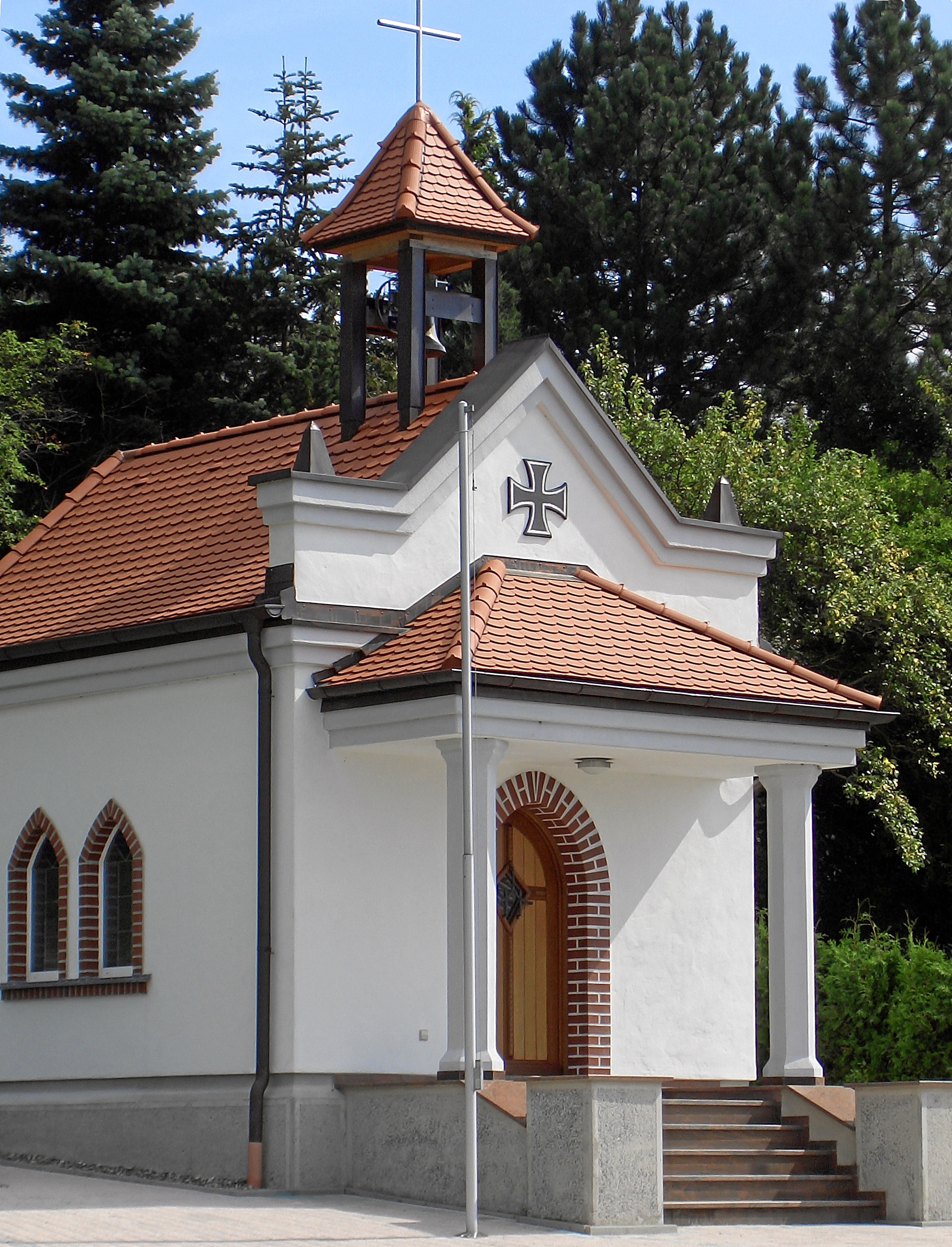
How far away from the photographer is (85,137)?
38500mm

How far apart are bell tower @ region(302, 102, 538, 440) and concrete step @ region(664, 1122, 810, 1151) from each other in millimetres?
6687

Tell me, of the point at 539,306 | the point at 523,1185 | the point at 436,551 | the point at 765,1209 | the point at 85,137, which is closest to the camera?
the point at 523,1185

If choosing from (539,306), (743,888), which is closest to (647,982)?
(743,888)

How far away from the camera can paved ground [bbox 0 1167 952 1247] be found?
44.6 feet

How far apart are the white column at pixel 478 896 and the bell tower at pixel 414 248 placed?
4.41m

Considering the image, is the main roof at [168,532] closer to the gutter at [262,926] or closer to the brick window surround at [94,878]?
the gutter at [262,926]

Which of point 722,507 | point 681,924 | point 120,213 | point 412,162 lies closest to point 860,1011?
point 681,924

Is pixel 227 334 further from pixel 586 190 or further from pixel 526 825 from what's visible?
pixel 526 825

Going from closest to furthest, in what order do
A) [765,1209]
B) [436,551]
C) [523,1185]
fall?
[523,1185]
[765,1209]
[436,551]

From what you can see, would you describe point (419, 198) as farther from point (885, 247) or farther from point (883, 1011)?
point (885, 247)

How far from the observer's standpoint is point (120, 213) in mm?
38562

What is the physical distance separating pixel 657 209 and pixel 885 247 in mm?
4440

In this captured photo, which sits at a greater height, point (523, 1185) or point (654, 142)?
point (654, 142)

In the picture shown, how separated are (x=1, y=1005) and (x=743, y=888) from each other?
644 centimetres
